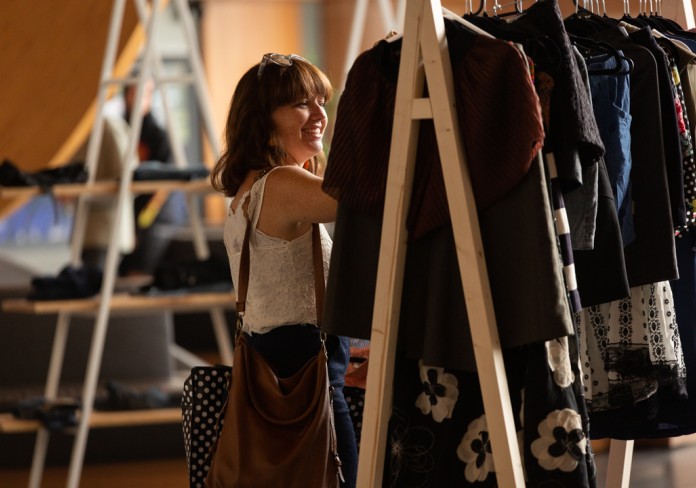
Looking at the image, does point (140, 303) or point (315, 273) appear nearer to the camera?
point (315, 273)

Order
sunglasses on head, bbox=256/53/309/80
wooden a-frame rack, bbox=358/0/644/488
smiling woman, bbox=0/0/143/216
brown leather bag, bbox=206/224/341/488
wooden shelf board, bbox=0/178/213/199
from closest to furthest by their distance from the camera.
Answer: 1. wooden a-frame rack, bbox=358/0/644/488
2. brown leather bag, bbox=206/224/341/488
3. sunglasses on head, bbox=256/53/309/80
4. wooden shelf board, bbox=0/178/213/199
5. smiling woman, bbox=0/0/143/216

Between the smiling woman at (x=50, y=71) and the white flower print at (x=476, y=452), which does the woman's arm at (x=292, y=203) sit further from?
the smiling woman at (x=50, y=71)

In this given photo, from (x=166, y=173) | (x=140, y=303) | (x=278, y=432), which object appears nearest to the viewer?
(x=278, y=432)

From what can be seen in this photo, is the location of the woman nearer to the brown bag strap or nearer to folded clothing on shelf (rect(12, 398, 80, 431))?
the brown bag strap

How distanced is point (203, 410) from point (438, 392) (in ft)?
1.91

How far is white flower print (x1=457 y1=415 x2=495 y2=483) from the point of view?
1.98 metres

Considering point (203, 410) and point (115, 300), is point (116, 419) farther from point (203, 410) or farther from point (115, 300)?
point (203, 410)

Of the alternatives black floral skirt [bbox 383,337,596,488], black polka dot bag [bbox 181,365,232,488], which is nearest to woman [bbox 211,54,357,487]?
black polka dot bag [bbox 181,365,232,488]

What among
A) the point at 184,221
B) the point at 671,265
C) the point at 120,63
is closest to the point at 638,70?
the point at 671,265

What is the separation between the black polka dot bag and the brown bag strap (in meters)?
0.16

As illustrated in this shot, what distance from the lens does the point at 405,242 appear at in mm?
1940

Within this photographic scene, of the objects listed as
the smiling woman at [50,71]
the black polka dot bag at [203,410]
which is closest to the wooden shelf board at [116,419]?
the black polka dot bag at [203,410]

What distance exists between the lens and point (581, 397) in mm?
1964

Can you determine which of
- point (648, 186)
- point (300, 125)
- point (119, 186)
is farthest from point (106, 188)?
point (648, 186)
